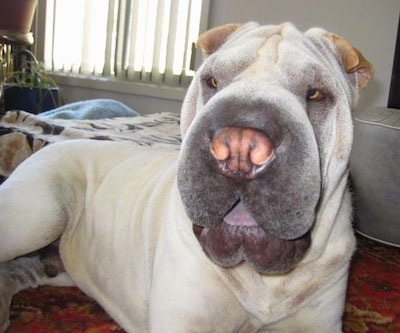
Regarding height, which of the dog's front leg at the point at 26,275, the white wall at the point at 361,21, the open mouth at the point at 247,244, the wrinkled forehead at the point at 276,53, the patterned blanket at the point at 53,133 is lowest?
the dog's front leg at the point at 26,275

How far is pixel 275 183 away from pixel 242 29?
46 centimetres

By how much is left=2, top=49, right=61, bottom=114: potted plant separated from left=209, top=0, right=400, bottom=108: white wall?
1.57 m

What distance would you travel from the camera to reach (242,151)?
2.38 feet

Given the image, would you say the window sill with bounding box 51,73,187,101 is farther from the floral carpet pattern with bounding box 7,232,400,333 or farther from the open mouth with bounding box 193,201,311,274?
the open mouth with bounding box 193,201,311,274

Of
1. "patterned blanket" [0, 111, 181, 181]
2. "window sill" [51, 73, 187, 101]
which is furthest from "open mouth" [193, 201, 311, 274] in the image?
"window sill" [51, 73, 187, 101]

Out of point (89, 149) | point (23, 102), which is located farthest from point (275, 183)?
point (23, 102)

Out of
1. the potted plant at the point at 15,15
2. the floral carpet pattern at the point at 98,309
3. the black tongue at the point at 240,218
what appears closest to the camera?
the black tongue at the point at 240,218

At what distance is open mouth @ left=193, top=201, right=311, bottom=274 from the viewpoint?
835mm

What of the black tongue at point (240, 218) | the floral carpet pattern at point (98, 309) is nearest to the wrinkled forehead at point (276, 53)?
the black tongue at point (240, 218)

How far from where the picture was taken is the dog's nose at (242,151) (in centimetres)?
73

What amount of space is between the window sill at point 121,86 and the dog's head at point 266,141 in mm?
2917

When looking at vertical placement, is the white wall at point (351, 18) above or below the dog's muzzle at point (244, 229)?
above

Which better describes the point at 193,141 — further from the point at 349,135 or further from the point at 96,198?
the point at 96,198

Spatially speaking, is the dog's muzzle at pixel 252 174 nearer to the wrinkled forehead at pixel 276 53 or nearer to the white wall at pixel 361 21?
the wrinkled forehead at pixel 276 53
